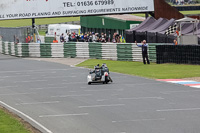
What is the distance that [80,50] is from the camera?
4162 cm

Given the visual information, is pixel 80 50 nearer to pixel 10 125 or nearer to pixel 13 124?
pixel 13 124

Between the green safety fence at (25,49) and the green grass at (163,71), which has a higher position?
the green safety fence at (25,49)

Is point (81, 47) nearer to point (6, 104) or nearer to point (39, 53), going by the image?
point (39, 53)

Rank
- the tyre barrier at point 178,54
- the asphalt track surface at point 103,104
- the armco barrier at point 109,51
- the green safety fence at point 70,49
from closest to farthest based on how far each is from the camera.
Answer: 1. the asphalt track surface at point 103,104
2. the tyre barrier at point 178,54
3. the armco barrier at point 109,51
4. the green safety fence at point 70,49

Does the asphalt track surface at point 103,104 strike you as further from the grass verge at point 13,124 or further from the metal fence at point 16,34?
the metal fence at point 16,34

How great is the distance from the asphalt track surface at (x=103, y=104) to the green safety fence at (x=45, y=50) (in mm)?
17029

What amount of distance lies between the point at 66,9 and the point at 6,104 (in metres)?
29.3

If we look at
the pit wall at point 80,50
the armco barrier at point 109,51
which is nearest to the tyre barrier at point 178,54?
the pit wall at point 80,50

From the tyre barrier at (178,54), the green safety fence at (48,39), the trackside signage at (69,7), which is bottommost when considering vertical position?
the tyre barrier at (178,54)

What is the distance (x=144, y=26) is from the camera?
1756 inches

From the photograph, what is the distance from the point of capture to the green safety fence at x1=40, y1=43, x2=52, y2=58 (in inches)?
1729

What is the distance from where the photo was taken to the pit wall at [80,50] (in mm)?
36750

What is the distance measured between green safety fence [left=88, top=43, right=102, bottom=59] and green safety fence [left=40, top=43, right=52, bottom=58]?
15.0ft

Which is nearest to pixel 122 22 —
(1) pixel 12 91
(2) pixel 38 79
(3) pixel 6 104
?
(2) pixel 38 79
